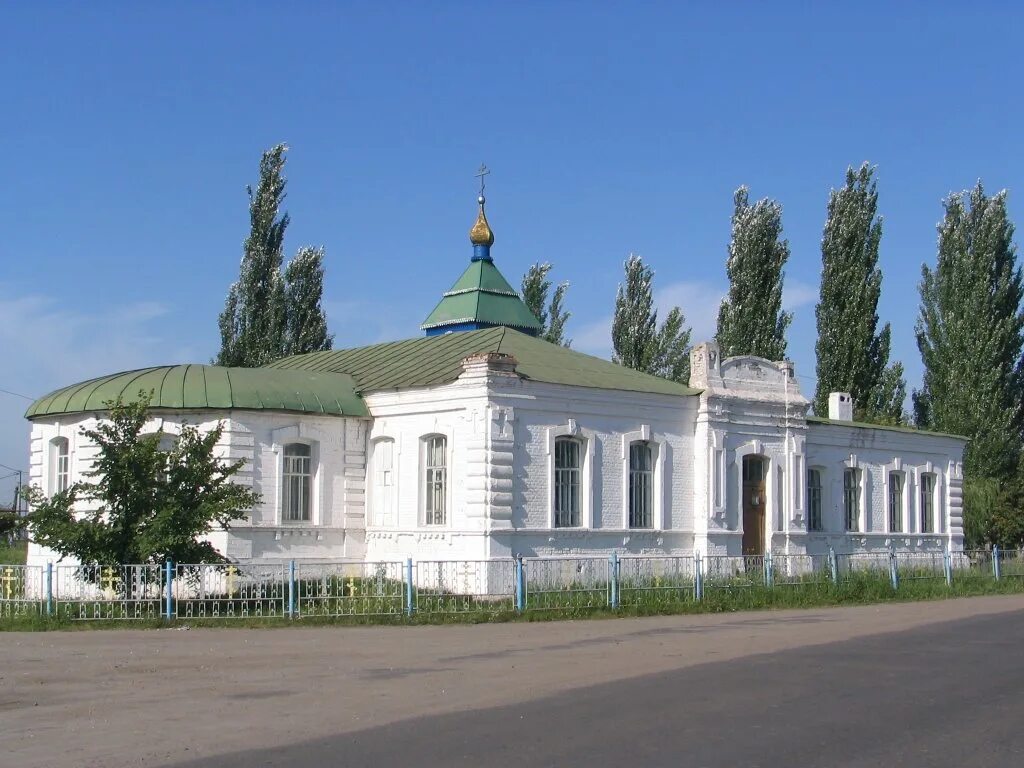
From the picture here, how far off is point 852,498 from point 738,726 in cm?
2108

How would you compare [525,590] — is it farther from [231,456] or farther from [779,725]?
[779,725]

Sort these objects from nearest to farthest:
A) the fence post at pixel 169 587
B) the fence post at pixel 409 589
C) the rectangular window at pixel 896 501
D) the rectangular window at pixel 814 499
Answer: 1. the fence post at pixel 169 587
2. the fence post at pixel 409 589
3. the rectangular window at pixel 814 499
4. the rectangular window at pixel 896 501

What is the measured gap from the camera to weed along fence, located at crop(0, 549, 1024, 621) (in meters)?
A: 18.1

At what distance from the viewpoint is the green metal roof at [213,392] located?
22.5 metres

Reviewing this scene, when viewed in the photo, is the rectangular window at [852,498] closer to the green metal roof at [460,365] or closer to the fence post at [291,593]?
the green metal roof at [460,365]

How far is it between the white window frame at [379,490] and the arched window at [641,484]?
181 inches

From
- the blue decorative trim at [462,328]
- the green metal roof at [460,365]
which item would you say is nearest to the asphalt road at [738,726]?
the green metal roof at [460,365]

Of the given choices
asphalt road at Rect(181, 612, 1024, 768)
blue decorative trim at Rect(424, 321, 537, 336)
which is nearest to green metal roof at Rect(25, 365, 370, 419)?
blue decorative trim at Rect(424, 321, 537, 336)

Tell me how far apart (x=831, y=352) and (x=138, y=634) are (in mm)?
26552

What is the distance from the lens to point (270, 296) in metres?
39.0

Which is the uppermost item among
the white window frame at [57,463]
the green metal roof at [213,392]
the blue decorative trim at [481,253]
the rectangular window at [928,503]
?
the blue decorative trim at [481,253]

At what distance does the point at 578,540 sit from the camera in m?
23.0

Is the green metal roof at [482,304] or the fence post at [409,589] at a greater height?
the green metal roof at [482,304]

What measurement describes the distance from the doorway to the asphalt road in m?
13.2
